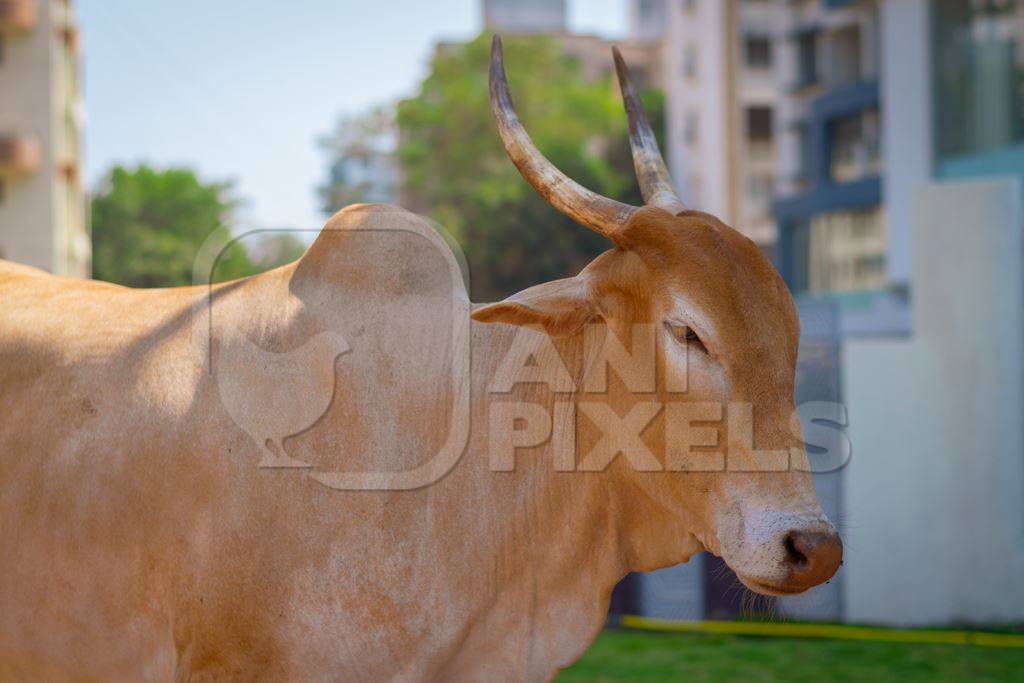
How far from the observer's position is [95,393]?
11.0ft

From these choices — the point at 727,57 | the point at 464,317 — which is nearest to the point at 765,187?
the point at 727,57

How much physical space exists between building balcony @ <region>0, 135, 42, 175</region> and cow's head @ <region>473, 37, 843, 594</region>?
24387 millimetres

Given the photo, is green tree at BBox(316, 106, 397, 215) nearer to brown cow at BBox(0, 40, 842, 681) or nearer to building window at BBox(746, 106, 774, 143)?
building window at BBox(746, 106, 774, 143)

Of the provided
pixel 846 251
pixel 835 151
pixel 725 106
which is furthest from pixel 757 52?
pixel 846 251

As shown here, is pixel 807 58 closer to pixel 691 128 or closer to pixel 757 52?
pixel 691 128

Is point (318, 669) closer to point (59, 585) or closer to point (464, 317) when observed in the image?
point (59, 585)

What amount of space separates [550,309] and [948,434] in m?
5.82

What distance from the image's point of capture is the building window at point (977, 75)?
1523cm

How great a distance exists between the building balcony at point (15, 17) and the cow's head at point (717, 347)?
24.5 m

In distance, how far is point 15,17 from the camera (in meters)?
25.1

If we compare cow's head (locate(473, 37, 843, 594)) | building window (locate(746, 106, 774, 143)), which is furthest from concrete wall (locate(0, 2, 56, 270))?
building window (locate(746, 106, 774, 143))

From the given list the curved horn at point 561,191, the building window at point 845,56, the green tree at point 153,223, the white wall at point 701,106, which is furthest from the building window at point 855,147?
the curved horn at point 561,191

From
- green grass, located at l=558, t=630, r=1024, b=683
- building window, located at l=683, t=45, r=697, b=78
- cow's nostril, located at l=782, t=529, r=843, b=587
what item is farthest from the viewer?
building window, located at l=683, t=45, r=697, b=78

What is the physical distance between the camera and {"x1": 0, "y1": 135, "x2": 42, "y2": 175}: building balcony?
82.7 ft
